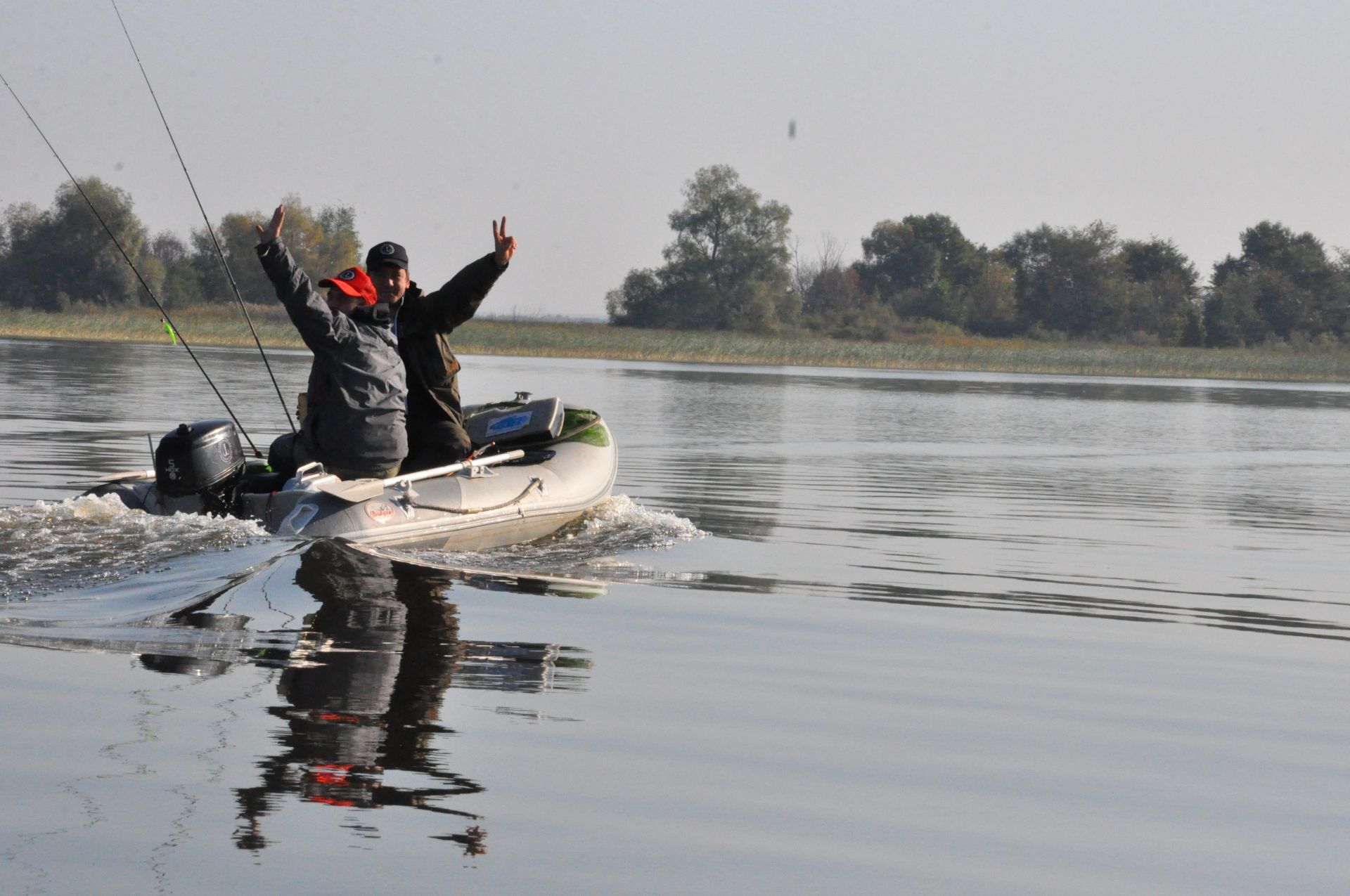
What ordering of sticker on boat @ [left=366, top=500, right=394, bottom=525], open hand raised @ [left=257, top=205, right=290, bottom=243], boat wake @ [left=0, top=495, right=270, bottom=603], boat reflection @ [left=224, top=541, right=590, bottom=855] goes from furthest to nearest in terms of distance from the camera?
sticker on boat @ [left=366, top=500, right=394, bottom=525] → open hand raised @ [left=257, top=205, right=290, bottom=243] → boat wake @ [left=0, top=495, right=270, bottom=603] → boat reflection @ [left=224, top=541, right=590, bottom=855]

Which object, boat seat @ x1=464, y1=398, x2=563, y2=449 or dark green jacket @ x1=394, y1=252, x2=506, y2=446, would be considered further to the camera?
boat seat @ x1=464, y1=398, x2=563, y2=449

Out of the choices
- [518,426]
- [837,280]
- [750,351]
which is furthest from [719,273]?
[518,426]

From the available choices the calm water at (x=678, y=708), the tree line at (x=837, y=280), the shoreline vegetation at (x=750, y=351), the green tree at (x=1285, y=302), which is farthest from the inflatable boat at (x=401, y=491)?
the green tree at (x=1285, y=302)

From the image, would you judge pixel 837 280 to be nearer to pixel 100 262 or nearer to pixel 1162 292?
pixel 1162 292

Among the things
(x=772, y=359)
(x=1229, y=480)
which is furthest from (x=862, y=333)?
(x=1229, y=480)

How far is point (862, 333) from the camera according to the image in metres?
71.9

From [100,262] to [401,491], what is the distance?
70863mm

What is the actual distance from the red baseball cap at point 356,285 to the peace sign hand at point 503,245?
34.1 inches

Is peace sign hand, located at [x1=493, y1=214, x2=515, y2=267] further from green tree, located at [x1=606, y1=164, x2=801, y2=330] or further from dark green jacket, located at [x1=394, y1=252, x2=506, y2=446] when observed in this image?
green tree, located at [x1=606, y1=164, x2=801, y2=330]

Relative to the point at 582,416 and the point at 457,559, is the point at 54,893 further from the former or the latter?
the point at 582,416

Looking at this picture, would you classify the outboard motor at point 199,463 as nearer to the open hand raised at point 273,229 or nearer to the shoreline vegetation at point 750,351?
the open hand raised at point 273,229

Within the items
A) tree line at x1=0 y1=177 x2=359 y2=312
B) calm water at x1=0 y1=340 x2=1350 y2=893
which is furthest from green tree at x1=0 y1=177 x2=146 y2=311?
calm water at x1=0 y1=340 x2=1350 y2=893

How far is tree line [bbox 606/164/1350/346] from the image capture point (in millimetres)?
77062

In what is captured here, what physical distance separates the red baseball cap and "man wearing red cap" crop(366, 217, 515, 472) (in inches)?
8.6
